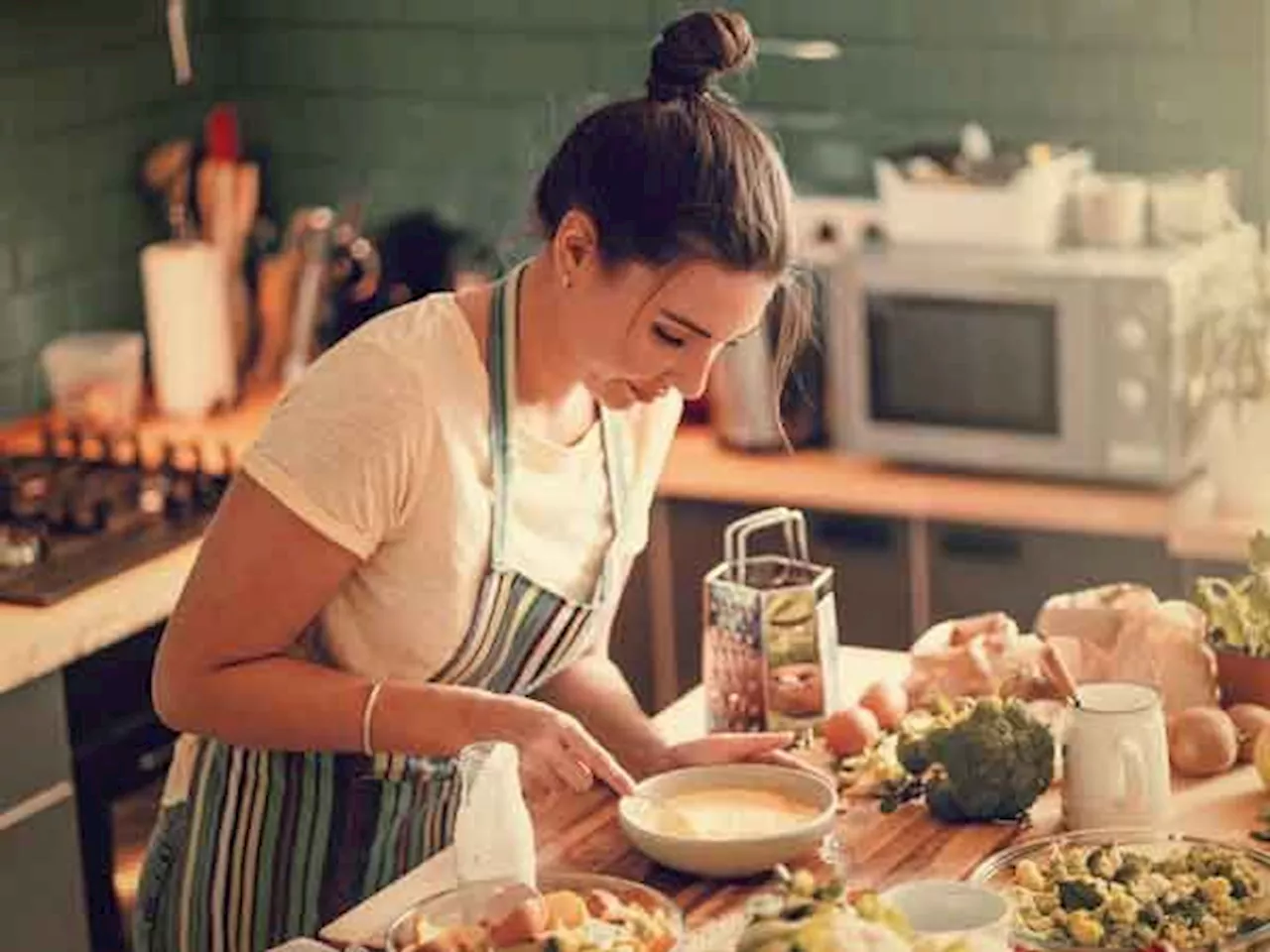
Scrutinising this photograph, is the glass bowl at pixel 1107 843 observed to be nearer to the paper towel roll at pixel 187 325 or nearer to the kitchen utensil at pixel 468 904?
the kitchen utensil at pixel 468 904

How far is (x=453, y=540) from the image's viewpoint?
276 cm

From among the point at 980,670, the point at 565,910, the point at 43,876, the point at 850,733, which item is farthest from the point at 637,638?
the point at 565,910

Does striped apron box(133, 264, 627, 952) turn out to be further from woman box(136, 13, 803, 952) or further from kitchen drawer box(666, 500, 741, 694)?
kitchen drawer box(666, 500, 741, 694)

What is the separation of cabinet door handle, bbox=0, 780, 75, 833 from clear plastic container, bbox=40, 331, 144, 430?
1.11m

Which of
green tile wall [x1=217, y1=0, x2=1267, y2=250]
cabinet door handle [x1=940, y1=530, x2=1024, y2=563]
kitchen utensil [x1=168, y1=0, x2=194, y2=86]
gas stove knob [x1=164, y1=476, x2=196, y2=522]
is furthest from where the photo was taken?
kitchen utensil [x1=168, y1=0, x2=194, y2=86]

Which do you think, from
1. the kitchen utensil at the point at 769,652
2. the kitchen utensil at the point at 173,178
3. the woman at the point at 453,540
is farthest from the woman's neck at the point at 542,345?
the kitchen utensil at the point at 173,178

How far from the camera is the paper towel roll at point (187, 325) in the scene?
4.85m

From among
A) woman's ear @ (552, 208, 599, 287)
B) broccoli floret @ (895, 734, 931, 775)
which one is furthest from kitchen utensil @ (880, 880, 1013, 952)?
woman's ear @ (552, 208, 599, 287)

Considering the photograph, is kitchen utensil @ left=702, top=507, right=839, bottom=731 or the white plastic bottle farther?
kitchen utensil @ left=702, top=507, right=839, bottom=731

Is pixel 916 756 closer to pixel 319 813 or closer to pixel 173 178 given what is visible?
pixel 319 813

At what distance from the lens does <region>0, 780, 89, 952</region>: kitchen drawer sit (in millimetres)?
3680

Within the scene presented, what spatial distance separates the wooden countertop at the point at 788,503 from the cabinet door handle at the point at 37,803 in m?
0.18

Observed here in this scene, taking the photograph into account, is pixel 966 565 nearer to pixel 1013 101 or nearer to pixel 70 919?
pixel 1013 101

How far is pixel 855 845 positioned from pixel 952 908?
1.05ft
